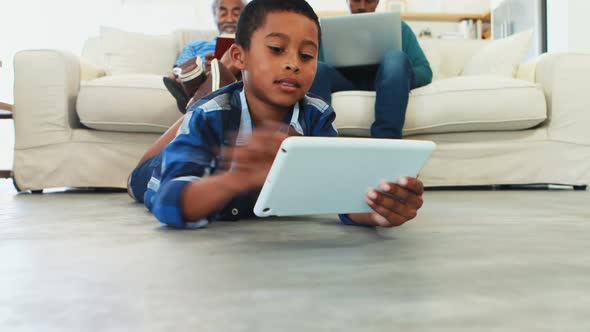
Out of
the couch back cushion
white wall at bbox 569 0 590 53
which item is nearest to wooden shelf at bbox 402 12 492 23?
white wall at bbox 569 0 590 53

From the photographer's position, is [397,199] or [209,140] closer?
[397,199]

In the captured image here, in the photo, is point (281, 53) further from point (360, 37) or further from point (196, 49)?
point (196, 49)

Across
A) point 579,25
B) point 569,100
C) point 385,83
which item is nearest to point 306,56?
point 385,83

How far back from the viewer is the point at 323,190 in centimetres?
68

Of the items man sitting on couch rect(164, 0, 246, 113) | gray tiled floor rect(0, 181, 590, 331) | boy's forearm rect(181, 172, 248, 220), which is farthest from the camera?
man sitting on couch rect(164, 0, 246, 113)

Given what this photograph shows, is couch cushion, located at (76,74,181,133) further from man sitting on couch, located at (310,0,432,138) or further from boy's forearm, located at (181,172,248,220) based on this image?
boy's forearm, located at (181,172,248,220)

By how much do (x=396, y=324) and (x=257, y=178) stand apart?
35cm

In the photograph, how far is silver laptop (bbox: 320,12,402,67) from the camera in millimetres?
1678

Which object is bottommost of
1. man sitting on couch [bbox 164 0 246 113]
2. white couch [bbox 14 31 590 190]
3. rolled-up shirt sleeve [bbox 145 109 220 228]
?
white couch [bbox 14 31 590 190]

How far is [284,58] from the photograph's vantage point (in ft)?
2.89

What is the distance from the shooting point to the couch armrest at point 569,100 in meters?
1.80

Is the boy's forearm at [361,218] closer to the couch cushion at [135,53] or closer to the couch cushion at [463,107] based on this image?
the couch cushion at [463,107]

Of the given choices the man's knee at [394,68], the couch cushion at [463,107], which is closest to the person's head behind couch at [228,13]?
the couch cushion at [463,107]

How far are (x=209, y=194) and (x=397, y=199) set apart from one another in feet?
0.88
